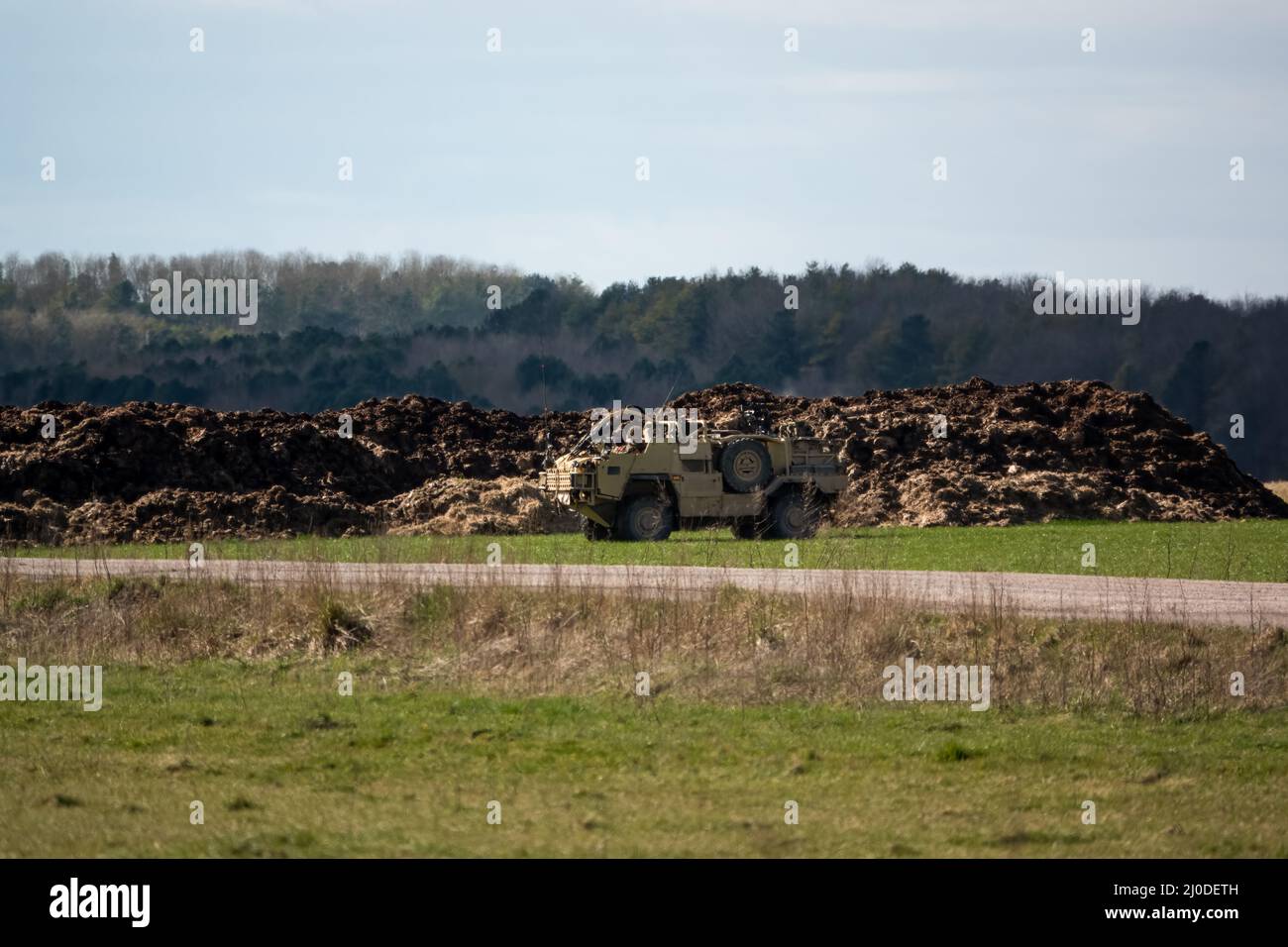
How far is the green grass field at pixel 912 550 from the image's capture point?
76.6 feet

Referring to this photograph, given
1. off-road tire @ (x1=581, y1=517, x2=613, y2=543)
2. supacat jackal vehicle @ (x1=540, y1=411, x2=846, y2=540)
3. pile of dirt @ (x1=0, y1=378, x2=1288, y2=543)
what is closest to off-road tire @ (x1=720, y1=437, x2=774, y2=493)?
supacat jackal vehicle @ (x1=540, y1=411, x2=846, y2=540)

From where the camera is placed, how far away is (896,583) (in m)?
19.7

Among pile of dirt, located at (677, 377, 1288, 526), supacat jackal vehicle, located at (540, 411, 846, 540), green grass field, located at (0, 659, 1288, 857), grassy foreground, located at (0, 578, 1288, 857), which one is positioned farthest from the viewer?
pile of dirt, located at (677, 377, 1288, 526)

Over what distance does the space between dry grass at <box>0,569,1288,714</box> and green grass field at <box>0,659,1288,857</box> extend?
2.15 feet

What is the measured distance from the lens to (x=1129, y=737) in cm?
1254

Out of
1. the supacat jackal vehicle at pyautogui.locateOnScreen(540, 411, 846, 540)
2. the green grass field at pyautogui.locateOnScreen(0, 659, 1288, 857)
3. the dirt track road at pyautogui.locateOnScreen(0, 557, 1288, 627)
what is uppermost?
the supacat jackal vehicle at pyautogui.locateOnScreen(540, 411, 846, 540)

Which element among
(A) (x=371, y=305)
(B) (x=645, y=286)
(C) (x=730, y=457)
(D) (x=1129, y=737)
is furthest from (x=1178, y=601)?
(A) (x=371, y=305)

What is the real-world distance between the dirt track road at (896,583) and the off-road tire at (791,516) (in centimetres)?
832

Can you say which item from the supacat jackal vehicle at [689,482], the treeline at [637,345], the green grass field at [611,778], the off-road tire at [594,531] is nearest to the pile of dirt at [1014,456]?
the supacat jackal vehicle at [689,482]

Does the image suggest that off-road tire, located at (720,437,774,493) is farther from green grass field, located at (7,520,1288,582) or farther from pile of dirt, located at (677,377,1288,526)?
pile of dirt, located at (677,377,1288,526)

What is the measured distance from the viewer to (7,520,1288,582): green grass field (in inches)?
920

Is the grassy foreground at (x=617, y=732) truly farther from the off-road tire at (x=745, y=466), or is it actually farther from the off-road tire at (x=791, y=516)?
the off-road tire at (x=791, y=516)
